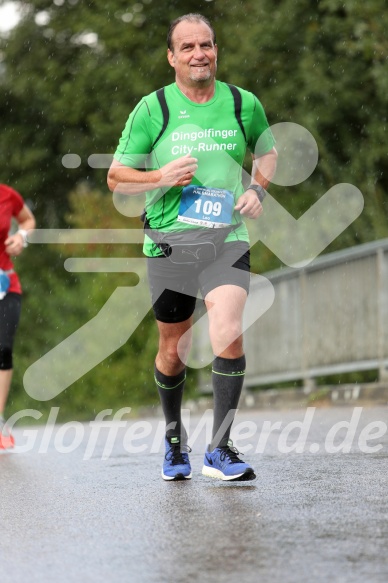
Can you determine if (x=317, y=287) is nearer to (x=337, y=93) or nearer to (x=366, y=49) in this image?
(x=366, y=49)

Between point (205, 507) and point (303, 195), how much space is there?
14829 millimetres

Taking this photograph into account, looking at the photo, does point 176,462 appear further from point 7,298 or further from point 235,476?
point 7,298

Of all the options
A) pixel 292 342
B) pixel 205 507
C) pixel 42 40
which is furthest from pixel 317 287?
pixel 42 40

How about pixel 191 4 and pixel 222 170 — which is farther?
pixel 191 4

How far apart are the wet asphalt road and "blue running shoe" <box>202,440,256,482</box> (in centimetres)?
5

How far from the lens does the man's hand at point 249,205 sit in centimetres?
689

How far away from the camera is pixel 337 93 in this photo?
67.1ft

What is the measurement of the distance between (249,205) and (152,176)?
0.48m

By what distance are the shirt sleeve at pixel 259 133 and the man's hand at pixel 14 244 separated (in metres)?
3.40

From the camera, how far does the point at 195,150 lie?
22.7 ft

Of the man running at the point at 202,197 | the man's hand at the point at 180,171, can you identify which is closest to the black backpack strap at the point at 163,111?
the man running at the point at 202,197

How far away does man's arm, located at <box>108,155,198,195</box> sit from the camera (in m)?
6.75

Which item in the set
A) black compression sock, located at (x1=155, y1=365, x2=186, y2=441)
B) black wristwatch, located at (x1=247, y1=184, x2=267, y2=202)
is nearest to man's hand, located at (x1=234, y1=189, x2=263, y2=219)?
black wristwatch, located at (x1=247, y1=184, x2=267, y2=202)

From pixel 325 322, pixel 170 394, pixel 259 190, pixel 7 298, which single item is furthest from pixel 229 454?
pixel 325 322
